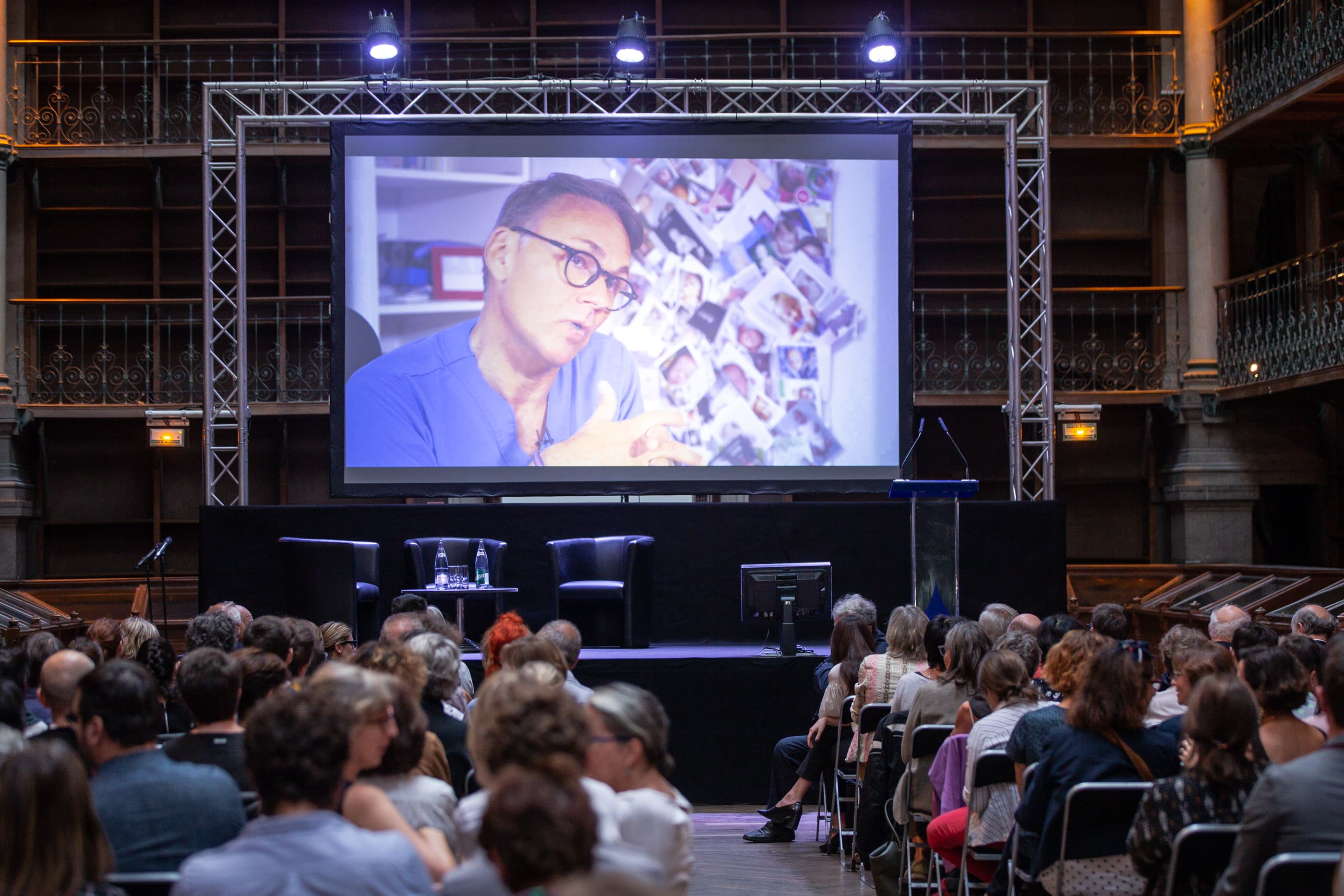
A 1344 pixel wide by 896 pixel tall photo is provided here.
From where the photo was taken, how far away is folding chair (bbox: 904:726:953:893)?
4109mm

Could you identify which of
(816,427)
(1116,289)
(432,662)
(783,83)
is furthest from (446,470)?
(1116,289)

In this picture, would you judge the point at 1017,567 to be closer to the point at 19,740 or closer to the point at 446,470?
the point at 446,470

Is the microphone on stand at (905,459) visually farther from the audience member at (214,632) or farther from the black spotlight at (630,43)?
the audience member at (214,632)

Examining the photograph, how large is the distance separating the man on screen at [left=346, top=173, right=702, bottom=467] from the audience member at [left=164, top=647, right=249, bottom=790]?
5896mm

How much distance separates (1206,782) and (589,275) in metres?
6.89

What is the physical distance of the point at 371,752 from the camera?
92.8 inches

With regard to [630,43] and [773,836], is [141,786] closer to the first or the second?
[773,836]

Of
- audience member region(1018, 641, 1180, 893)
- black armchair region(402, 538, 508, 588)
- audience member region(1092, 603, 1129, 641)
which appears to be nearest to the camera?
audience member region(1018, 641, 1180, 893)

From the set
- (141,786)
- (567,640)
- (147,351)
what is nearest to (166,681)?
(567,640)

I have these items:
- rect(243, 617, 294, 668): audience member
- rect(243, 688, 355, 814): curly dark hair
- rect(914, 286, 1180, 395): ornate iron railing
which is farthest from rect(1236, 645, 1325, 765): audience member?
rect(914, 286, 1180, 395): ornate iron railing

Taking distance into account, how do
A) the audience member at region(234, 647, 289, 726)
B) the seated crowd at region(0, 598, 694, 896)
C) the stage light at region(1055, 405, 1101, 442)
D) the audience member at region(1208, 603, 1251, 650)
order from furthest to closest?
the stage light at region(1055, 405, 1101, 442) → the audience member at region(1208, 603, 1251, 650) → the audience member at region(234, 647, 289, 726) → the seated crowd at region(0, 598, 694, 896)

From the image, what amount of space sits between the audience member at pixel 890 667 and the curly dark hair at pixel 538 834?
11.5ft

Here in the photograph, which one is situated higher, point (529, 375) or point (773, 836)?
point (529, 375)

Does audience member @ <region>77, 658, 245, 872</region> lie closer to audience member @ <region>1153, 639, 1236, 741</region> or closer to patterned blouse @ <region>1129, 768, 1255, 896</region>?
patterned blouse @ <region>1129, 768, 1255, 896</region>
